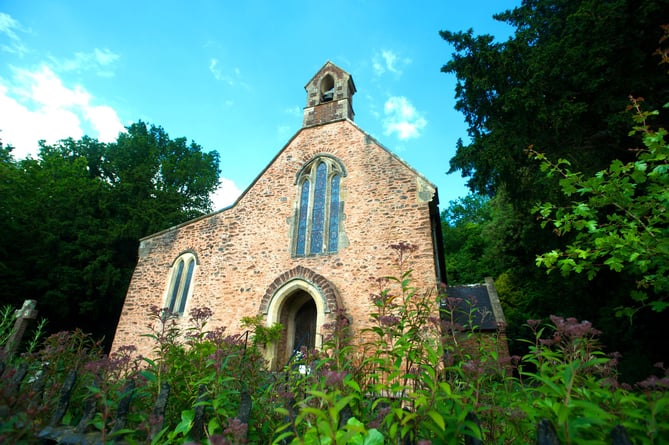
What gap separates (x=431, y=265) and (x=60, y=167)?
22.9 m

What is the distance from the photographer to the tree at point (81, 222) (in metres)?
15.5

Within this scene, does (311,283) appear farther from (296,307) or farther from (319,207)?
(319,207)

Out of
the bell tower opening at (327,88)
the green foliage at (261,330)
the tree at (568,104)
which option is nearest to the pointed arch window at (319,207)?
the green foliage at (261,330)

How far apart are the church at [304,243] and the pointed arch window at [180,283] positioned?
3 centimetres

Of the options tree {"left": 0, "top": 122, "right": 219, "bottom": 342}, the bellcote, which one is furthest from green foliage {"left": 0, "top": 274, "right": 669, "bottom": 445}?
tree {"left": 0, "top": 122, "right": 219, "bottom": 342}

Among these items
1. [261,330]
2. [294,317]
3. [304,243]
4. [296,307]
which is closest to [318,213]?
[304,243]

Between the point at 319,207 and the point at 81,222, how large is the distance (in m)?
14.7

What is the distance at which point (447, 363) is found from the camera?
237 centimetres

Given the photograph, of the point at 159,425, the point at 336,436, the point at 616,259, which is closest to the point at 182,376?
the point at 159,425

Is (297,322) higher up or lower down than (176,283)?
lower down

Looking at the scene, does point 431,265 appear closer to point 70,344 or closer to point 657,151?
point 657,151

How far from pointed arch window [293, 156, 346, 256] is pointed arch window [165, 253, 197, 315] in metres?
3.84

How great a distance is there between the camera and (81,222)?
17.2 meters

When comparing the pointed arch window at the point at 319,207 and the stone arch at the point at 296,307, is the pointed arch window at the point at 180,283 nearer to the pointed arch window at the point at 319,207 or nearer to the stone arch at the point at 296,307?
the stone arch at the point at 296,307
